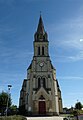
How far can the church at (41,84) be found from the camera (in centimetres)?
4494

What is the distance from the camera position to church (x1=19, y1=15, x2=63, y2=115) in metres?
44.9

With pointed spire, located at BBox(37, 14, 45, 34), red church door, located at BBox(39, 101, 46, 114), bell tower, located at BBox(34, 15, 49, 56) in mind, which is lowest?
red church door, located at BBox(39, 101, 46, 114)

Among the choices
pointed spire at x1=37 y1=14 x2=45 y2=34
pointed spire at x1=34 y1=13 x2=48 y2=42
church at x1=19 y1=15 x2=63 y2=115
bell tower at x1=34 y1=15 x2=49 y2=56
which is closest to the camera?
church at x1=19 y1=15 x2=63 y2=115

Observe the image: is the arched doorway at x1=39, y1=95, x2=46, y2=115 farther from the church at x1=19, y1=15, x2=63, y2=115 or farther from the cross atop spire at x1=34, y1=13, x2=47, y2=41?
the cross atop spire at x1=34, y1=13, x2=47, y2=41

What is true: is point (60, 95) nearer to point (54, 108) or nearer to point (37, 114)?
point (54, 108)

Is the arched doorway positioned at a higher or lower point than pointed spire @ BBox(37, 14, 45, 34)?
lower

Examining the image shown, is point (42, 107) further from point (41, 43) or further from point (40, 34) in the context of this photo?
point (40, 34)

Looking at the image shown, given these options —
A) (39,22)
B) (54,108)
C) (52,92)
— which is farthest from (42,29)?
(54,108)

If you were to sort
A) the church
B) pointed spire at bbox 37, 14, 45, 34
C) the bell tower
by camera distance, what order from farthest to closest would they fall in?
pointed spire at bbox 37, 14, 45, 34
the bell tower
the church

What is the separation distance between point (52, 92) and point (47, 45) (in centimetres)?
1489

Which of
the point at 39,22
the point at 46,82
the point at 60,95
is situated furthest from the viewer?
the point at 39,22

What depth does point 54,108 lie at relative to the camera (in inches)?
1784

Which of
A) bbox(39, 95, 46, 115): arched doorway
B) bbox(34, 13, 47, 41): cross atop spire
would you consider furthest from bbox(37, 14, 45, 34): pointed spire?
bbox(39, 95, 46, 115): arched doorway

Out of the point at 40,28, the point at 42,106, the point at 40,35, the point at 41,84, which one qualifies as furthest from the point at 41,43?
the point at 42,106
